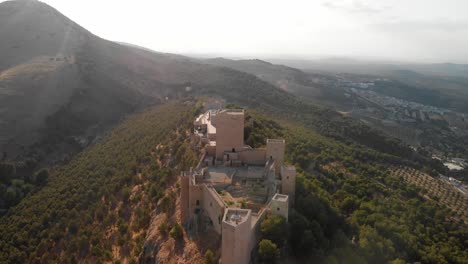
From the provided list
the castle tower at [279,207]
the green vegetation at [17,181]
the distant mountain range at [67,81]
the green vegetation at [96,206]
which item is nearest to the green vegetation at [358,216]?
the castle tower at [279,207]

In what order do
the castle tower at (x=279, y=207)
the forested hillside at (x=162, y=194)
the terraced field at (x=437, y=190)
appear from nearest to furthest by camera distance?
the castle tower at (x=279, y=207) → the forested hillside at (x=162, y=194) → the terraced field at (x=437, y=190)

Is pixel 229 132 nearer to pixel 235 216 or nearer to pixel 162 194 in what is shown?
pixel 162 194

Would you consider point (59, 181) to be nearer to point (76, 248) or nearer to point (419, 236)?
point (76, 248)

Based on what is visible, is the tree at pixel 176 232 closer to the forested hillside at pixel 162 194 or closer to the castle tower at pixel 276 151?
the forested hillside at pixel 162 194

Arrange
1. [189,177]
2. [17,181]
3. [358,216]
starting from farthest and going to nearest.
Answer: [17,181], [358,216], [189,177]

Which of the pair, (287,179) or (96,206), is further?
(96,206)

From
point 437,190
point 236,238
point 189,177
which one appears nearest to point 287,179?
point 189,177
